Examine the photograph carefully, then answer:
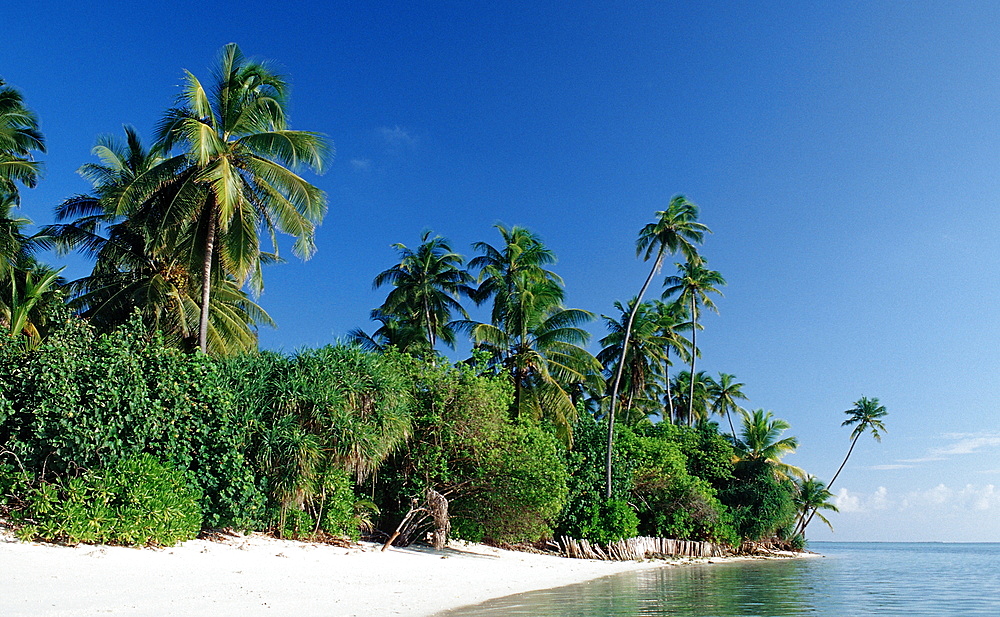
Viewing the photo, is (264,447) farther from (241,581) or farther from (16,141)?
(16,141)

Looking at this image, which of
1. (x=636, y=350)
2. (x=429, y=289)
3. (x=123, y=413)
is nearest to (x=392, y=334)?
(x=429, y=289)

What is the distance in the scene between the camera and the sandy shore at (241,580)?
9.55 meters

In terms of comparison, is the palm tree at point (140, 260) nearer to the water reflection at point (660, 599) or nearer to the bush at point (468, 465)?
the bush at point (468, 465)

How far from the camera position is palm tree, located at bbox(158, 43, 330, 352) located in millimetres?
19219

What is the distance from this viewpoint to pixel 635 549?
27516 millimetres

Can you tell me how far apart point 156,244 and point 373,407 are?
354 inches

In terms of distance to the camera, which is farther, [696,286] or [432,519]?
[696,286]

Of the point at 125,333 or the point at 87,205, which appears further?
the point at 87,205

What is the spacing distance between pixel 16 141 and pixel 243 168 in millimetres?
7580

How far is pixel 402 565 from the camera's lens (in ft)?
56.2

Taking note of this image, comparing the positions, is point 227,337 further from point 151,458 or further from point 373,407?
point 151,458

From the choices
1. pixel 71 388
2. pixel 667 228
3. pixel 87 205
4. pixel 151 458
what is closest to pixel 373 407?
pixel 151 458

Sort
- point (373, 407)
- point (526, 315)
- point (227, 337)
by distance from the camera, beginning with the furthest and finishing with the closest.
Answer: point (526, 315) < point (227, 337) < point (373, 407)

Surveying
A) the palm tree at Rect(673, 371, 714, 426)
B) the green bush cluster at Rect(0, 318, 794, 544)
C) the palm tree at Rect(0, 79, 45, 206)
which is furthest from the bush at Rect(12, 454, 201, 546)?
the palm tree at Rect(673, 371, 714, 426)
